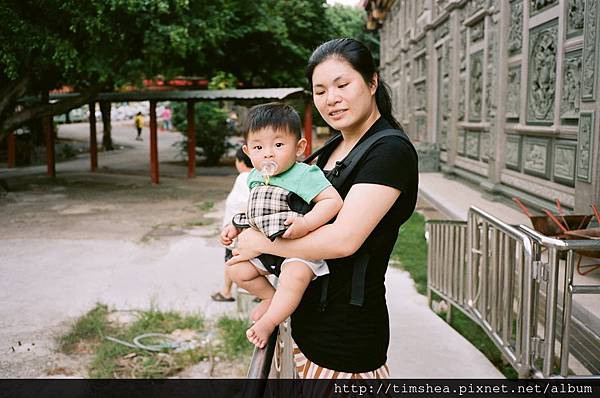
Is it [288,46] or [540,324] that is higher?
[288,46]

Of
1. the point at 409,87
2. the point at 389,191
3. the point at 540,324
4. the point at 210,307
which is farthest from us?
the point at 409,87

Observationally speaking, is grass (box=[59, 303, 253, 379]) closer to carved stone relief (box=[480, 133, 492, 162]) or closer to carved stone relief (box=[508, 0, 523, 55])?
carved stone relief (box=[508, 0, 523, 55])

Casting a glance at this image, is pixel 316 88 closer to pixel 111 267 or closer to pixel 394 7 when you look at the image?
pixel 111 267

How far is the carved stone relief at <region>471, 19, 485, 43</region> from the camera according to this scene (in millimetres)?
11214

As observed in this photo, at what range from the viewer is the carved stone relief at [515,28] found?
9.09 meters

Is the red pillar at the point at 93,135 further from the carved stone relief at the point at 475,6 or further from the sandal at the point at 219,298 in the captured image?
the sandal at the point at 219,298

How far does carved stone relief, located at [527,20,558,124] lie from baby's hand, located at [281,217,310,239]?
673cm

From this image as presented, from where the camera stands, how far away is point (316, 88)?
1983 millimetres

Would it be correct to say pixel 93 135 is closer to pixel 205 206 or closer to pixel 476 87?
pixel 205 206

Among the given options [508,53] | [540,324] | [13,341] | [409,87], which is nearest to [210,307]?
[13,341]

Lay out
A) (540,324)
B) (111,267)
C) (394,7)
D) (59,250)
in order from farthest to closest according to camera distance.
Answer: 1. (394,7)
2. (59,250)
3. (111,267)
4. (540,324)

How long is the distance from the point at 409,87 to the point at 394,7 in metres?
5.42

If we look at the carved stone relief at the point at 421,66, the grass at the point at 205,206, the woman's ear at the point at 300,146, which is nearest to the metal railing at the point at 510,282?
the woman's ear at the point at 300,146

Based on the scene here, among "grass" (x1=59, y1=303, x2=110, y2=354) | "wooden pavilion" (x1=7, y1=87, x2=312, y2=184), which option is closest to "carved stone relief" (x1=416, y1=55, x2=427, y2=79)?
"wooden pavilion" (x1=7, y1=87, x2=312, y2=184)
